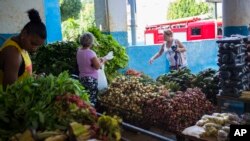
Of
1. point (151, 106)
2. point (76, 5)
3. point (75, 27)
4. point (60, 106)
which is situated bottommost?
point (151, 106)

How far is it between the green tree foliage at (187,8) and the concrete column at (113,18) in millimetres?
11864

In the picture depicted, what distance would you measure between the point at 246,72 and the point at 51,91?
8.50 ft

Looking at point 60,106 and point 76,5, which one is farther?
point 76,5

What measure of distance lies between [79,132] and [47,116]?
36cm

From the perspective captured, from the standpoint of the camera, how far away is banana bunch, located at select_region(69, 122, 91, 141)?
7.14 feet

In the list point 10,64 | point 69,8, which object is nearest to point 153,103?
point 10,64

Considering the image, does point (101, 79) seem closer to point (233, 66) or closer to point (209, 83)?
point (209, 83)

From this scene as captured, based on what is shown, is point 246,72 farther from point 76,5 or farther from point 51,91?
point 76,5

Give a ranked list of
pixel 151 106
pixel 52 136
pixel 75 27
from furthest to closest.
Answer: pixel 75 27 < pixel 151 106 < pixel 52 136

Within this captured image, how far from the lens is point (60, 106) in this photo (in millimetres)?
2498

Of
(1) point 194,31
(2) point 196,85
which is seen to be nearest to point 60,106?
(2) point 196,85

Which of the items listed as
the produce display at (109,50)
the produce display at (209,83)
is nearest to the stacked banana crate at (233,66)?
the produce display at (209,83)

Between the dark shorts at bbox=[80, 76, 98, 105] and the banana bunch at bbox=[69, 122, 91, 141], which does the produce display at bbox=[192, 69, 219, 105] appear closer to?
the dark shorts at bbox=[80, 76, 98, 105]

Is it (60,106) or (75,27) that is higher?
(75,27)
